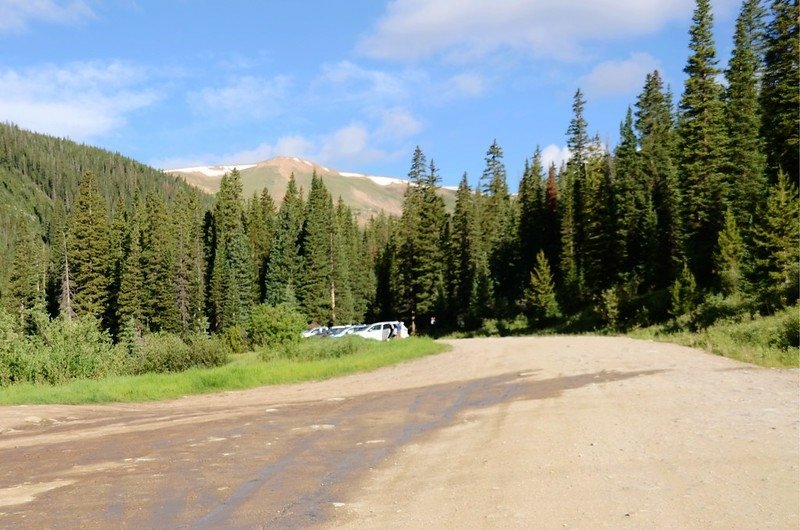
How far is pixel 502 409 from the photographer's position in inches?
554

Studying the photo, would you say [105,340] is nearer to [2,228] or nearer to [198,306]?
[198,306]

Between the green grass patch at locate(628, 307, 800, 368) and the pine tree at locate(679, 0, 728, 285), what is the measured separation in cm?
1292

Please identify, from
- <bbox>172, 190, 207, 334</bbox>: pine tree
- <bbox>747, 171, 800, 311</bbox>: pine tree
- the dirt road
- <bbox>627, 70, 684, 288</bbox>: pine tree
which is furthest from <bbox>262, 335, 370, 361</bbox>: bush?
<bbox>172, 190, 207, 334</bbox>: pine tree

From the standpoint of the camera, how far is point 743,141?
155 feet

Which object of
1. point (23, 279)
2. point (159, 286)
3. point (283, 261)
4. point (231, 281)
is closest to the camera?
point (159, 286)

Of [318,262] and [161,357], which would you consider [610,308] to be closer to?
[161,357]

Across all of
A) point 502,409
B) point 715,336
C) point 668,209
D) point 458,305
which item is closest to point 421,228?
point 458,305

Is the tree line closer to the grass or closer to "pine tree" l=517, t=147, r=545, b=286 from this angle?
"pine tree" l=517, t=147, r=545, b=286

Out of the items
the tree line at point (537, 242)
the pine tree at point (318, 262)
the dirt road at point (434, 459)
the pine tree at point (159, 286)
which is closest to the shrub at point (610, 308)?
the tree line at point (537, 242)

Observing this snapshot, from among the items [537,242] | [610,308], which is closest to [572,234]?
[537,242]

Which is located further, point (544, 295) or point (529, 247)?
point (529, 247)

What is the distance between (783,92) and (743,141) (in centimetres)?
671

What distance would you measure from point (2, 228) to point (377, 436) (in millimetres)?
197156

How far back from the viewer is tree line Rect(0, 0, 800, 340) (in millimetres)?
42750
